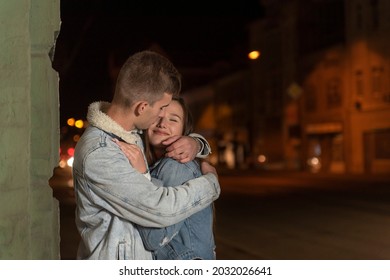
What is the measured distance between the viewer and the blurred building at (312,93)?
3209 centimetres

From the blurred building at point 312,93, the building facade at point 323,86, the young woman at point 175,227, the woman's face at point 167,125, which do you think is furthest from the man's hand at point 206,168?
the blurred building at point 312,93

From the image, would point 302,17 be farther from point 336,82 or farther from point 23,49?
point 23,49

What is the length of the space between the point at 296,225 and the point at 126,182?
10.4 metres

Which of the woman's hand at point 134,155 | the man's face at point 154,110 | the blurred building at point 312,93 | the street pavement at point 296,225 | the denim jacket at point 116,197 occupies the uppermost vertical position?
the blurred building at point 312,93

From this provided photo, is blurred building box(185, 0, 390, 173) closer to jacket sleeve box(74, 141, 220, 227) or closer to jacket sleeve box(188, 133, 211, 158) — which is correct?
jacket sleeve box(188, 133, 211, 158)

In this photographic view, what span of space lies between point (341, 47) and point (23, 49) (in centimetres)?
3315

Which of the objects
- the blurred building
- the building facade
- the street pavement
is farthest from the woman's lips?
the blurred building

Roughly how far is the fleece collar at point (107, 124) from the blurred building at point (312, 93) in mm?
29613

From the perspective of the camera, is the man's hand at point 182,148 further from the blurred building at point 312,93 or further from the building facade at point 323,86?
the blurred building at point 312,93

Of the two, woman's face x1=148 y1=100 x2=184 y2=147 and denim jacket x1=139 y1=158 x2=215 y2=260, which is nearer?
denim jacket x1=139 y1=158 x2=215 y2=260

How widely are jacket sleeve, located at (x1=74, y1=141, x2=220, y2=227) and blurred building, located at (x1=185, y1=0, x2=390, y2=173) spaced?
29725 millimetres

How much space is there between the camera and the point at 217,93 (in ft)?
166

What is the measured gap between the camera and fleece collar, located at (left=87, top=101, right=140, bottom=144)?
1.99 m
